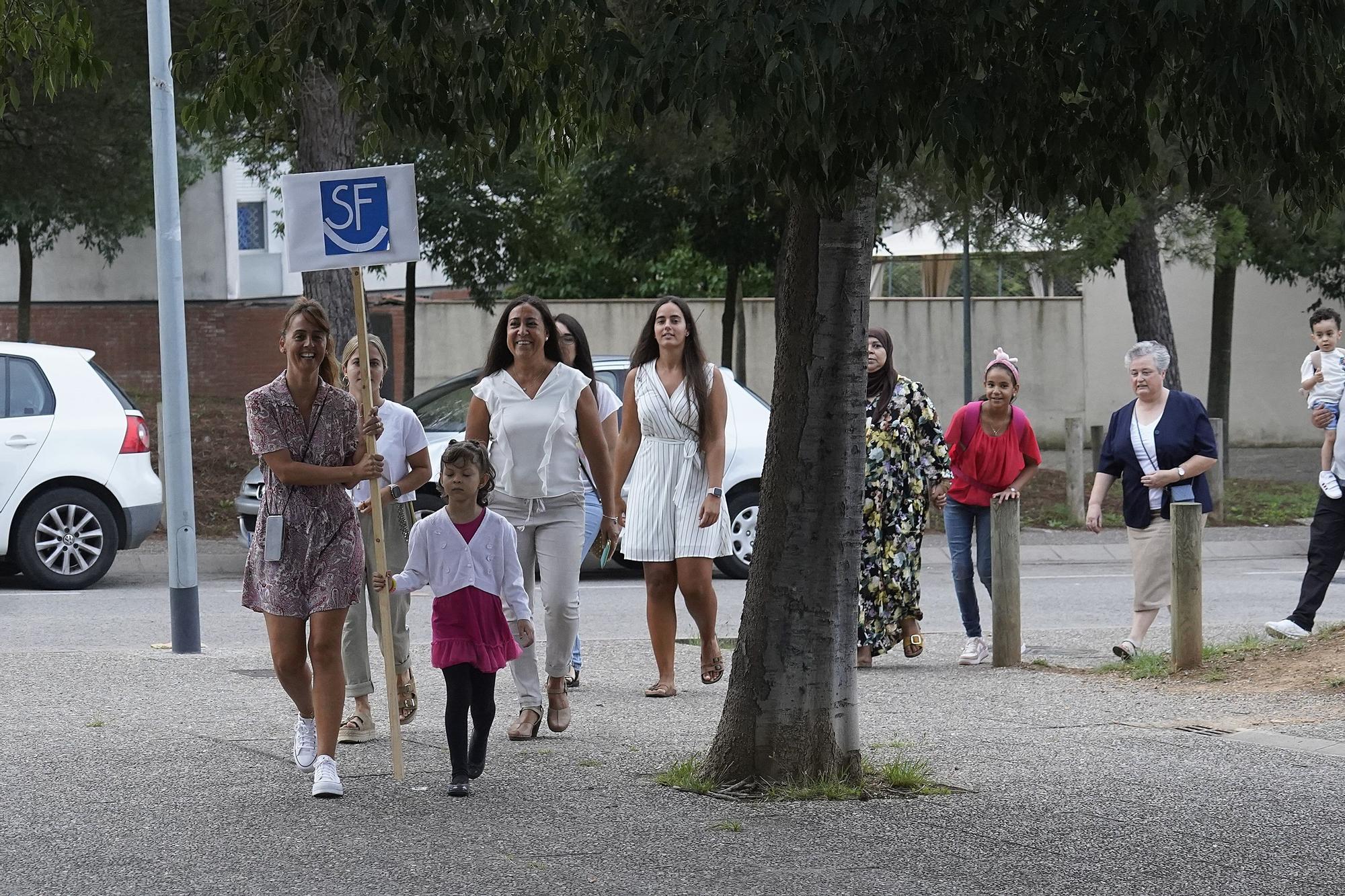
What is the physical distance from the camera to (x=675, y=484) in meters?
8.19

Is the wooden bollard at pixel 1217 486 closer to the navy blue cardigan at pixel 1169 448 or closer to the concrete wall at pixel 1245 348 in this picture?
the navy blue cardigan at pixel 1169 448

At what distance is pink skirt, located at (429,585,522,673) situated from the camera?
237 inches

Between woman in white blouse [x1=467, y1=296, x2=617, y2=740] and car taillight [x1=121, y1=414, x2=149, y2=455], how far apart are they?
6.29 meters

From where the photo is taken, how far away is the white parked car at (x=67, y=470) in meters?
12.4

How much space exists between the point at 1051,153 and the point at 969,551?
5283mm

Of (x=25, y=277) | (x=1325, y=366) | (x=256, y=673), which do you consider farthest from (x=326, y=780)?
(x=25, y=277)

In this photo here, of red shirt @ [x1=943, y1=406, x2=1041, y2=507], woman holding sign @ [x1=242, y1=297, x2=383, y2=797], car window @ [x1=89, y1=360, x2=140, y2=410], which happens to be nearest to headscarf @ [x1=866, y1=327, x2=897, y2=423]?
red shirt @ [x1=943, y1=406, x2=1041, y2=507]

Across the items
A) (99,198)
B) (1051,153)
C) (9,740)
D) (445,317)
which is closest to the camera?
(1051,153)

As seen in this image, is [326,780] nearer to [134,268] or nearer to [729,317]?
[729,317]

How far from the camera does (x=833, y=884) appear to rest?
4789 millimetres

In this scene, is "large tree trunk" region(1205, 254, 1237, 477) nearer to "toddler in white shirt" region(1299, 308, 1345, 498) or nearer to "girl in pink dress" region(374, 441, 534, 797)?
"toddler in white shirt" region(1299, 308, 1345, 498)

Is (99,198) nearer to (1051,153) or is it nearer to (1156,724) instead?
(1156,724)

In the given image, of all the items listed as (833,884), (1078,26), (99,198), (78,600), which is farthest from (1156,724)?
(99,198)

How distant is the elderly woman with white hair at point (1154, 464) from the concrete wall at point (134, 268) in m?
28.4
